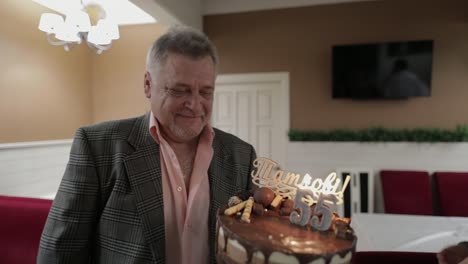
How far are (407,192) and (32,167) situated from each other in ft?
14.0

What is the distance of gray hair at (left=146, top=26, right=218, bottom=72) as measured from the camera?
2.56ft

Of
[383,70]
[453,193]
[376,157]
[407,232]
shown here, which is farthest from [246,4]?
[453,193]

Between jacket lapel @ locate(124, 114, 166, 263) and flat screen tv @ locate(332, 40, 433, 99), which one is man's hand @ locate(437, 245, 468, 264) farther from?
flat screen tv @ locate(332, 40, 433, 99)

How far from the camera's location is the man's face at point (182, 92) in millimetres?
771

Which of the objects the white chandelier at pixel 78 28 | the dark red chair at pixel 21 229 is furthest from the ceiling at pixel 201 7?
the dark red chair at pixel 21 229

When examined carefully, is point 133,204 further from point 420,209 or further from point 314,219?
point 420,209

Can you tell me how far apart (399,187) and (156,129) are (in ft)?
10.0

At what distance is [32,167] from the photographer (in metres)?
3.38

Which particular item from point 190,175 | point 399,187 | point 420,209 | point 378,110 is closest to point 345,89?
point 378,110

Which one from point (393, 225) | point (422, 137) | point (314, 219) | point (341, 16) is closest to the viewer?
point (314, 219)

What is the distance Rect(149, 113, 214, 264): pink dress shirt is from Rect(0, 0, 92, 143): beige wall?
10.4 ft

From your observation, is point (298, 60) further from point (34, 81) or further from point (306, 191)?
point (34, 81)

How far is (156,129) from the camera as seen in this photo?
0.88m

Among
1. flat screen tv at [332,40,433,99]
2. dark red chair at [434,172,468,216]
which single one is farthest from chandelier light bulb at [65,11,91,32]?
dark red chair at [434,172,468,216]
